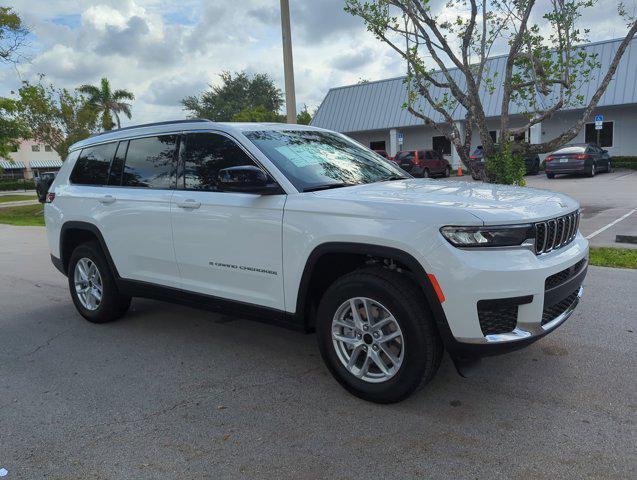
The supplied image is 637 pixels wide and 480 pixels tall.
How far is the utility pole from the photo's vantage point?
9.93 m

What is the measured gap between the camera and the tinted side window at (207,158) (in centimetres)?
420

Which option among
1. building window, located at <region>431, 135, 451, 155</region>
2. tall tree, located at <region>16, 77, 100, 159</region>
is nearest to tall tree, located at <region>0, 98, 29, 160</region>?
tall tree, located at <region>16, 77, 100, 159</region>

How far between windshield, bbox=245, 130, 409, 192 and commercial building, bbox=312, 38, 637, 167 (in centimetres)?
2071

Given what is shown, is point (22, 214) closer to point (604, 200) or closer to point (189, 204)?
point (604, 200)

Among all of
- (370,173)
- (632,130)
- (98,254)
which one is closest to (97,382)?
(98,254)

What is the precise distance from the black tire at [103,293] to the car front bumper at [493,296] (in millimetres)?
3490

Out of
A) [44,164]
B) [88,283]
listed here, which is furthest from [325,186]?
[44,164]

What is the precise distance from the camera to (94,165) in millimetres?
5465

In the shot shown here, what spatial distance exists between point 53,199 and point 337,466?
14.8 feet

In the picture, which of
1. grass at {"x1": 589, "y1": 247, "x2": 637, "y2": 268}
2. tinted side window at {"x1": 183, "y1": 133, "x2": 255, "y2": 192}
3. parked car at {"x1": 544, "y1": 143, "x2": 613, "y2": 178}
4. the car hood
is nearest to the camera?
the car hood

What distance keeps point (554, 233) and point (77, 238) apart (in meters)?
4.67

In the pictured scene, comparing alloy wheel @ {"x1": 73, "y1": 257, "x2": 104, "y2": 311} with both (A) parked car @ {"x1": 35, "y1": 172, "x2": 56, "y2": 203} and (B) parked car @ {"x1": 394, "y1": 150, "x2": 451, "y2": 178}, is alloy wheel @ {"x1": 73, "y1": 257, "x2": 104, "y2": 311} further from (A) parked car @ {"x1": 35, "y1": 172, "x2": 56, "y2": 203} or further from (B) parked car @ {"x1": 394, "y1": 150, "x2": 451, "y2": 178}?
(B) parked car @ {"x1": 394, "y1": 150, "x2": 451, "y2": 178}

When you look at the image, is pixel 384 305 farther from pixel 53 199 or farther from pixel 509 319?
pixel 53 199

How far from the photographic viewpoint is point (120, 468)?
9.50 feet
